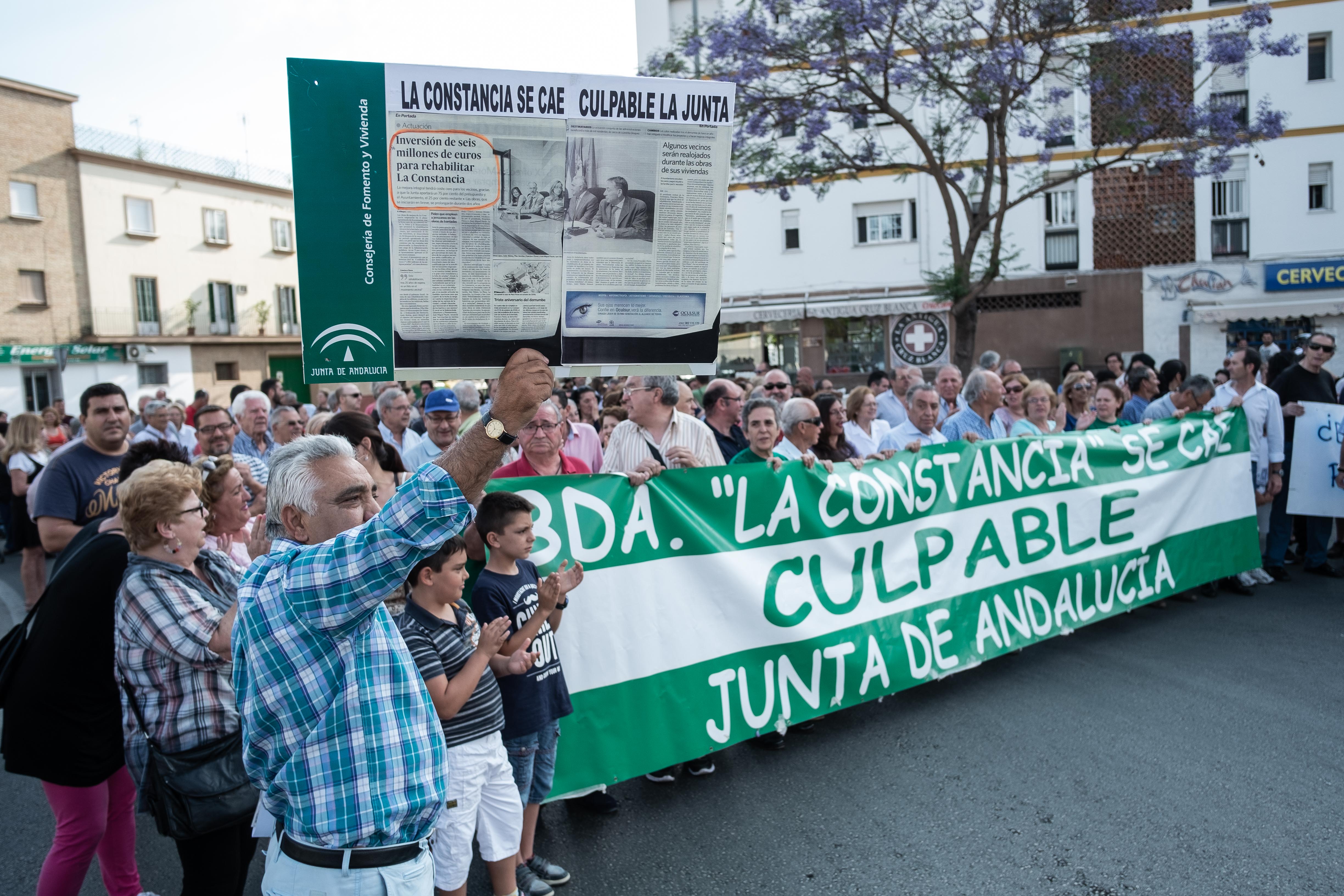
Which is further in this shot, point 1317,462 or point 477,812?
point 1317,462

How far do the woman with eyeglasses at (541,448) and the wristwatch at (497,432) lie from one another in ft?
8.49

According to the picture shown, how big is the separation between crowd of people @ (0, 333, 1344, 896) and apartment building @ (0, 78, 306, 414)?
94.2 ft

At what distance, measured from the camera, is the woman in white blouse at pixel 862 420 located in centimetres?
667

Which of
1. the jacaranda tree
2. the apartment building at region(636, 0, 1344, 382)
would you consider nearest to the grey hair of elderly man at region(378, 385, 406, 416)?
the jacaranda tree

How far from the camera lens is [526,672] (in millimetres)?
3268

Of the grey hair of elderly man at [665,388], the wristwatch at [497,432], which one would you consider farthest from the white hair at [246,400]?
the wristwatch at [497,432]

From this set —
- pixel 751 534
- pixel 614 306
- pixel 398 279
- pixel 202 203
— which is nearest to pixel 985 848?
pixel 751 534

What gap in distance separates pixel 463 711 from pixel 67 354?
104ft

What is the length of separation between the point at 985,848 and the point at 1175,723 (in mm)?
1783

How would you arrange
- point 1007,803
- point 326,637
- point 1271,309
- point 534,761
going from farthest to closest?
1. point 1271,309
2. point 1007,803
3. point 534,761
4. point 326,637

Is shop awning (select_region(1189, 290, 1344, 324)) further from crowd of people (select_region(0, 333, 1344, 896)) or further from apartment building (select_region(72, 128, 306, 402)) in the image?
apartment building (select_region(72, 128, 306, 402))

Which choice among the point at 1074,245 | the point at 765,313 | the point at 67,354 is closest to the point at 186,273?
the point at 67,354

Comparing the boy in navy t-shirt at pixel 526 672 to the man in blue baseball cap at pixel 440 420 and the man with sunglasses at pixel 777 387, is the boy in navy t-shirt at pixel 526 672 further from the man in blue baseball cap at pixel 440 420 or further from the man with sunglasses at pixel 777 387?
the man with sunglasses at pixel 777 387

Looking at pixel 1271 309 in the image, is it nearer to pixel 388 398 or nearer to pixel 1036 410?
pixel 1036 410
